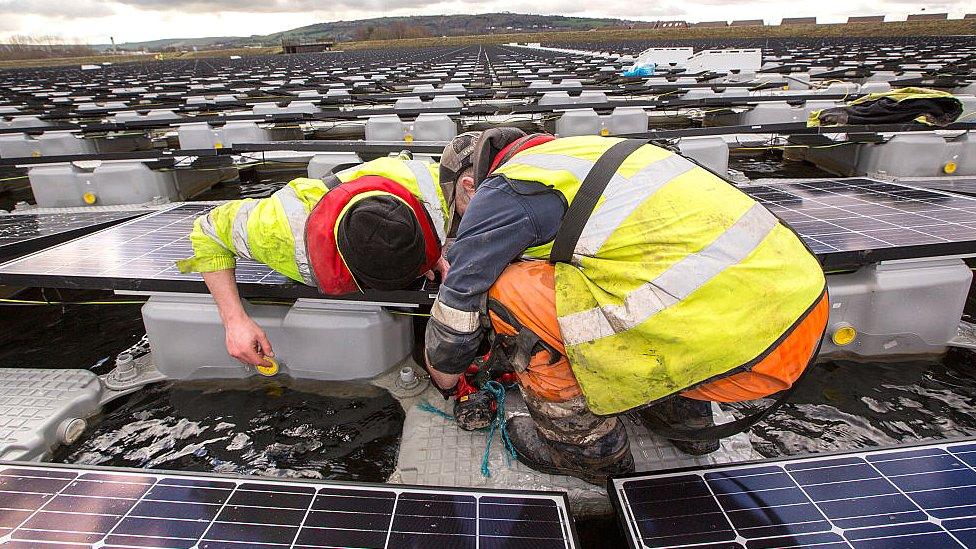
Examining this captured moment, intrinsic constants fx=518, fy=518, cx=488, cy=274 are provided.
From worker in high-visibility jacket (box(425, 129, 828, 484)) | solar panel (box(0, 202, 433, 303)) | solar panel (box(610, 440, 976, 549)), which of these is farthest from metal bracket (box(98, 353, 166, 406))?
solar panel (box(610, 440, 976, 549))

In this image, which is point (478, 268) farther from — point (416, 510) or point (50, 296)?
point (50, 296)

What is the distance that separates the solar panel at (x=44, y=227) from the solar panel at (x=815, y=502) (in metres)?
4.46

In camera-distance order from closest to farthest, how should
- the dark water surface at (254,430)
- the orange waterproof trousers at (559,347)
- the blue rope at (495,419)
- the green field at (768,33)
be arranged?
the orange waterproof trousers at (559,347), the blue rope at (495,419), the dark water surface at (254,430), the green field at (768,33)

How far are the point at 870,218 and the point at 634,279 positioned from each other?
261 centimetres

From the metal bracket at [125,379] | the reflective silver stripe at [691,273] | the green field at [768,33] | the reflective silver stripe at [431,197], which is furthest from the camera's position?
the green field at [768,33]

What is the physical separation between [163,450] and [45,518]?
3.22 ft

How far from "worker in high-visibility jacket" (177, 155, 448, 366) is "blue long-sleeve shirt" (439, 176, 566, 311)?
1.35ft

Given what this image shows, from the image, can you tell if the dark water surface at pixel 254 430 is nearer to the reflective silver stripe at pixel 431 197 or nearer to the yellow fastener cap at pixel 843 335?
the reflective silver stripe at pixel 431 197

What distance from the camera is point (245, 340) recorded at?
2.50 meters

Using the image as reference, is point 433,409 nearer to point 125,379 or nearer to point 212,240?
point 212,240

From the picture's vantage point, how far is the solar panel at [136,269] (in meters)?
2.78

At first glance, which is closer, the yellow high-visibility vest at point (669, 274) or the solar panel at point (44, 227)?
the yellow high-visibility vest at point (669, 274)

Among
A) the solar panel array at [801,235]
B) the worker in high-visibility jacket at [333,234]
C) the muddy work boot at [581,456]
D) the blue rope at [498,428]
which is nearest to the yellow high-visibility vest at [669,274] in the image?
the muddy work boot at [581,456]

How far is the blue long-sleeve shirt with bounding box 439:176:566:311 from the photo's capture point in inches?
67.6
